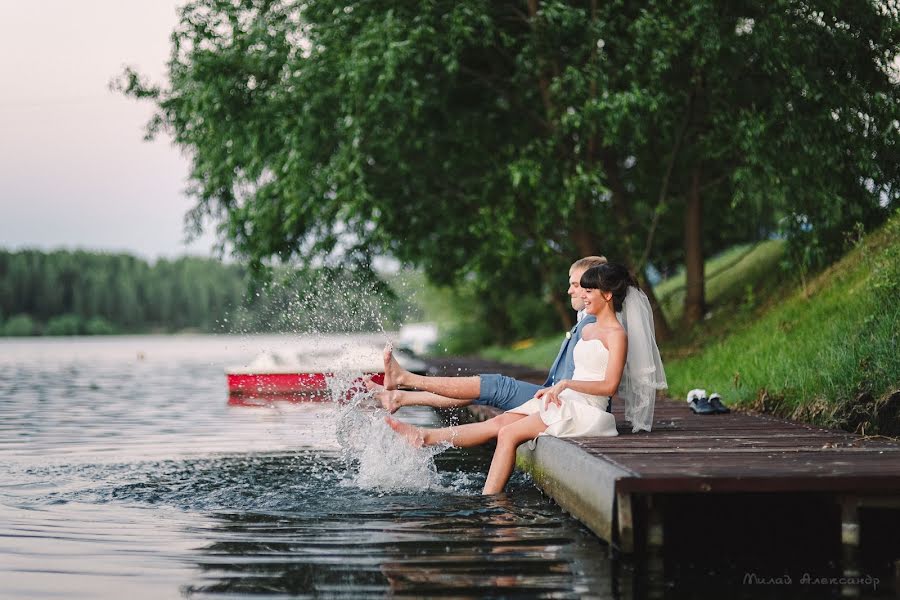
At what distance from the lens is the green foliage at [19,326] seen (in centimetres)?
15250

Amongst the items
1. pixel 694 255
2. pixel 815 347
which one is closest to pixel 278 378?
pixel 694 255

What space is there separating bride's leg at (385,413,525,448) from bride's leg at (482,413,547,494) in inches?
13.6

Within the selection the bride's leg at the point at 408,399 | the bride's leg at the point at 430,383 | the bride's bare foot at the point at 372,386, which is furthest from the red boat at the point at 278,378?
the bride's leg at the point at 430,383

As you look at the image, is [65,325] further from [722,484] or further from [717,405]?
[722,484]

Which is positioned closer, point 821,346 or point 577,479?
point 577,479

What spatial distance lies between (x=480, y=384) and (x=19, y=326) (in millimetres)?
154141

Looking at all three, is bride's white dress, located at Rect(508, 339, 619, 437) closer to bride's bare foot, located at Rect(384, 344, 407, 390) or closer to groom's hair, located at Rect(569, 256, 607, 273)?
groom's hair, located at Rect(569, 256, 607, 273)

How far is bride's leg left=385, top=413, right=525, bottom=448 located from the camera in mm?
9531

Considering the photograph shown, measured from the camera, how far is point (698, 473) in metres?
6.85

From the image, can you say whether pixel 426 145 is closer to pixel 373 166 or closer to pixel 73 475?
pixel 373 166

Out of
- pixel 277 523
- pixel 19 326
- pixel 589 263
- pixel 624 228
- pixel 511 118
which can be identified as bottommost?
pixel 19 326

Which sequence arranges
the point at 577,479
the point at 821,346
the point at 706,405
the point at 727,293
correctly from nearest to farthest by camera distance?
the point at 577,479 < the point at 706,405 < the point at 821,346 < the point at 727,293

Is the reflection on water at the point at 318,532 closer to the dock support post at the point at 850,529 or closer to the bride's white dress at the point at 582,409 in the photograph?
the dock support post at the point at 850,529

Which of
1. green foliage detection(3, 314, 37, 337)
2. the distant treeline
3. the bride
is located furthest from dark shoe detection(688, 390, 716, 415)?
green foliage detection(3, 314, 37, 337)
